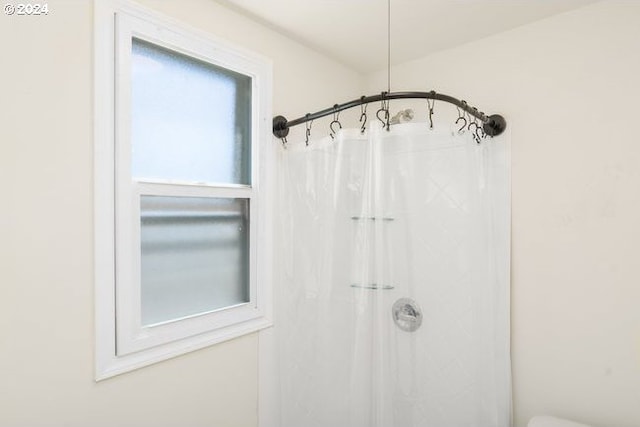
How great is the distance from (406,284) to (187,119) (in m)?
1.11

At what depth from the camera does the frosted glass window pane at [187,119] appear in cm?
134

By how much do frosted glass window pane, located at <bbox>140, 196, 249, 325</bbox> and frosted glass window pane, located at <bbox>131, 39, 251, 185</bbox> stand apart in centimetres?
13

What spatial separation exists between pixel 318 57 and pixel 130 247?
1.39 meters

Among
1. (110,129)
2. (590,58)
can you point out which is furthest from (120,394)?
(590,58)

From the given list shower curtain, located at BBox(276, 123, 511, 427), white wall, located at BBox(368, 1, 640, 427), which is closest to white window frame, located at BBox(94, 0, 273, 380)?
shower curtain, located at BBox(276, 123, 511, 427)

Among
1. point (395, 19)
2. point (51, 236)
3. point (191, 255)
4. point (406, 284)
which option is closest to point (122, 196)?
point (51, 236)

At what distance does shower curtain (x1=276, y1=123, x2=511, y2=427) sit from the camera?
1340mm

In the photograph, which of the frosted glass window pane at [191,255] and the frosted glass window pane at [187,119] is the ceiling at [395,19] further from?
the frosted glass window pane at [191,255]

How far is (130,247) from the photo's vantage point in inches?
49.6

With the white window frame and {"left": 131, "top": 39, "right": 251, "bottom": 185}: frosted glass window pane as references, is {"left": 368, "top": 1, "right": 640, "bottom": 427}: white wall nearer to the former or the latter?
{"left": 131, "top": 39, "right": 251, "bottom": 185}: frosted glass window pane

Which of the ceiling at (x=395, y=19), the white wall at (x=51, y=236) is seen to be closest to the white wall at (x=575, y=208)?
the ceiling at (x=395, y=19)

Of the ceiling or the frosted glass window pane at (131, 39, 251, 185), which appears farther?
the ceiling

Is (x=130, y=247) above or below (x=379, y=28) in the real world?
below

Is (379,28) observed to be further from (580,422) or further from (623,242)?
(580,422)
